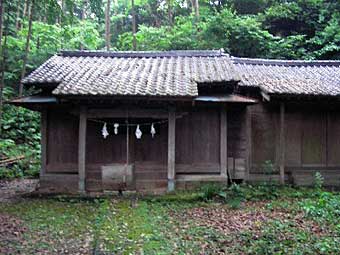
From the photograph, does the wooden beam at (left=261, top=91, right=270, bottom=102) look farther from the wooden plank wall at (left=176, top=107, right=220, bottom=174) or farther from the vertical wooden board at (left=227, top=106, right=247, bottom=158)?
the wooden plank wall at (left=176, top=107, right=220, bottom=174)

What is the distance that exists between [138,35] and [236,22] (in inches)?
280

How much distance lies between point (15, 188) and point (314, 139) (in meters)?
10.6

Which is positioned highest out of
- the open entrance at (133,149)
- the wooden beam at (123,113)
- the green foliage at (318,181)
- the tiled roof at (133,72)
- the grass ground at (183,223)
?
the tiled roof at (133,72)

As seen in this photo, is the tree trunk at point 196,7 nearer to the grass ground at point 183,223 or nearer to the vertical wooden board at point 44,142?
the vertical wooden board at point 44,142

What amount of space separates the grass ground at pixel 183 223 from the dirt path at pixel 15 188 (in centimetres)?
97

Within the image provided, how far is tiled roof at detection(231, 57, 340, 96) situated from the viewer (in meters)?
13.1

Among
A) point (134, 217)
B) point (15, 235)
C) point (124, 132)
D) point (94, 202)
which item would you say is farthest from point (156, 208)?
point (15, 235)

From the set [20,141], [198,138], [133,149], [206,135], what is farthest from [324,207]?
[20,141]

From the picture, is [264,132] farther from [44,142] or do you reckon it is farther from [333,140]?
[44,142]

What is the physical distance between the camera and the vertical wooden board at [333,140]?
1416 centimetres

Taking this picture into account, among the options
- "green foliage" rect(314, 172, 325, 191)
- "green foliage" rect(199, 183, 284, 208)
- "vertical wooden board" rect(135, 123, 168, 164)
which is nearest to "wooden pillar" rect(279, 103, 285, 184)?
"green foliage" rect(199, 183, 284, 208)

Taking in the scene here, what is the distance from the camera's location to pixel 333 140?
558 inches

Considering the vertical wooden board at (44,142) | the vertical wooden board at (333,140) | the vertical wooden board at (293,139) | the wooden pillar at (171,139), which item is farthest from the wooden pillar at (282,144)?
the vertical wooden board at (44,142)

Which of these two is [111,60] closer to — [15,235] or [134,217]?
[134,217]
